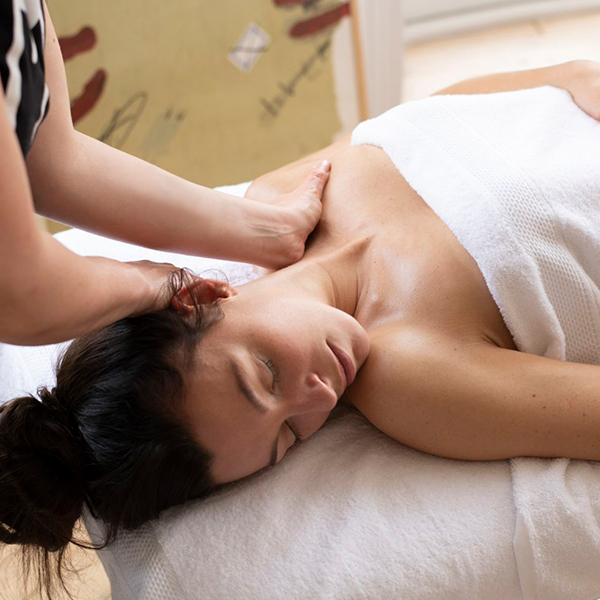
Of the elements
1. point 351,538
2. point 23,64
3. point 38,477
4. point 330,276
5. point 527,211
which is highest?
point 23,64

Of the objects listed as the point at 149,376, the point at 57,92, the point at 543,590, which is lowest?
the point at 543,590

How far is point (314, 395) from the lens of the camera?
114 cm

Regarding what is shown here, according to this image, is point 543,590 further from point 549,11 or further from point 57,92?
point 549,11

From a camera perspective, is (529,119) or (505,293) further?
(529,119)

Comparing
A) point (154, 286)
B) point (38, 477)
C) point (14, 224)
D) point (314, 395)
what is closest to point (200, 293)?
point (154, 286)

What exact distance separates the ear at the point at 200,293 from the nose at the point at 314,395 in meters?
0.19

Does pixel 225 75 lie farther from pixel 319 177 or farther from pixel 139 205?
pixel 139 205

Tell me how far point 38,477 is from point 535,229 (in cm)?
79

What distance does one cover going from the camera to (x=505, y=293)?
1.18 m

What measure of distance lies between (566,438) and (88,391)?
2.18 ft

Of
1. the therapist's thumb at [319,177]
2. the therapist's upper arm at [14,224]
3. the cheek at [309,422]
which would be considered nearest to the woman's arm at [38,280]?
the therapist's upper arm at [14,224]

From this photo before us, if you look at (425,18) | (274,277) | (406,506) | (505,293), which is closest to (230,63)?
(425,18)

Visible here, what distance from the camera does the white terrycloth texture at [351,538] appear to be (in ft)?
3.53

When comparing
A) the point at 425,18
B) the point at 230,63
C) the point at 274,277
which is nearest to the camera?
the point at 274,277
